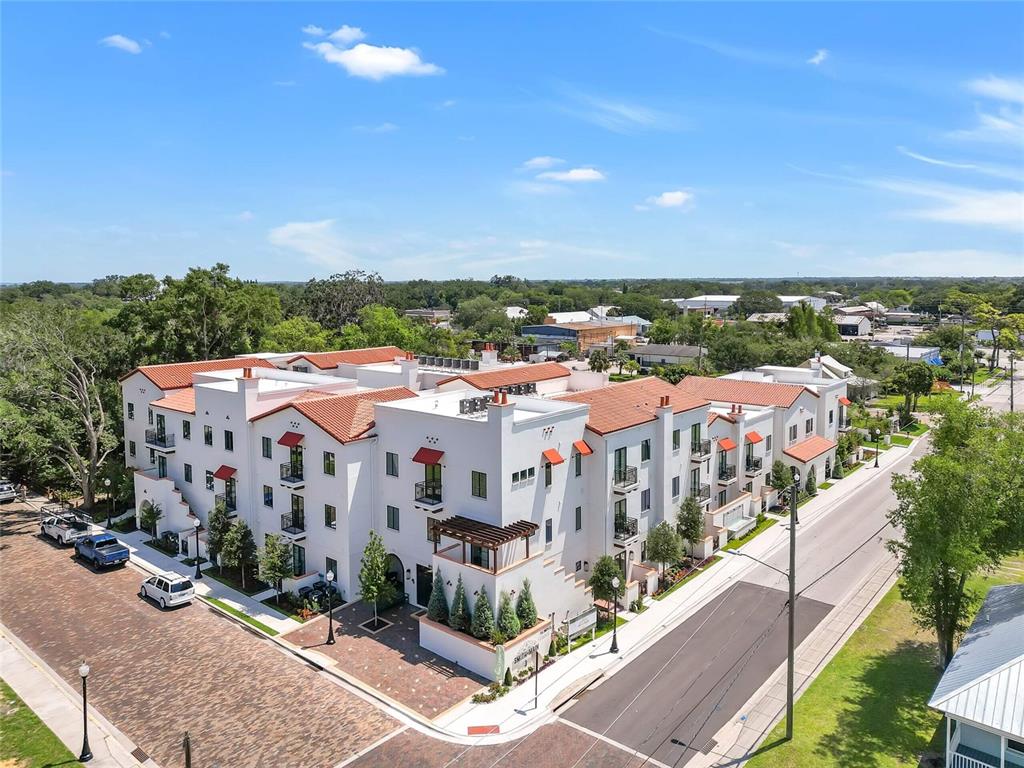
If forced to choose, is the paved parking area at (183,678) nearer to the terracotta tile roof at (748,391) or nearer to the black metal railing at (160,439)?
the black metal railing at (160,439)

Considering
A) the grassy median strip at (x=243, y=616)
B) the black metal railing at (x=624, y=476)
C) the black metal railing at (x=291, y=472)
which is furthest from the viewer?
the black metal railing at (x=291, y=472)

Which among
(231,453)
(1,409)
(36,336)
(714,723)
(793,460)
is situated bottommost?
(714,723)

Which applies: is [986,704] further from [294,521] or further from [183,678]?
[294,521]

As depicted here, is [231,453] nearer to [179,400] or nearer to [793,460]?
[179,400]

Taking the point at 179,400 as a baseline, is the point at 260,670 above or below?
below

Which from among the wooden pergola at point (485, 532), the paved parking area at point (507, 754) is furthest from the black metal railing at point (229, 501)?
the paved parking area at point (507, 754)

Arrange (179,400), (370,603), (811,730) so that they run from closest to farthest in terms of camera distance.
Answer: (811,730)
(370,603)
(179,400)

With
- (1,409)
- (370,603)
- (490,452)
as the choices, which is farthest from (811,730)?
(1,409)
